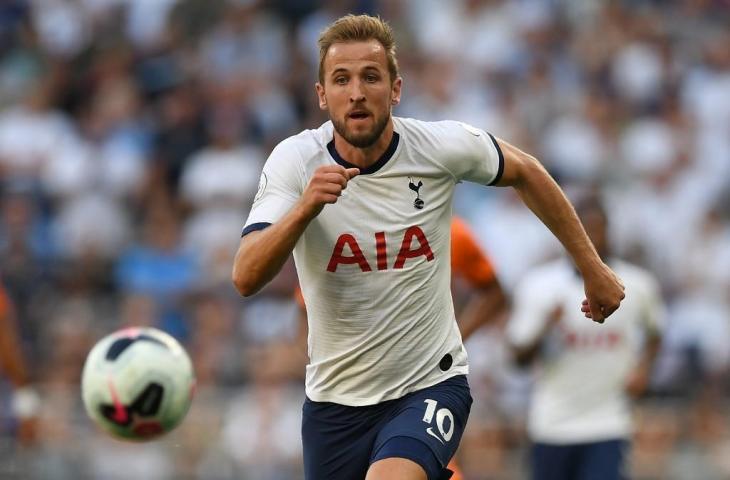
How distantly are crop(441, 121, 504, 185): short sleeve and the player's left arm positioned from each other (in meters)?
0.05

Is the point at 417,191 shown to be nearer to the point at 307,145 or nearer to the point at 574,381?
the point at 307,145

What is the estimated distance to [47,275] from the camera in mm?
13531

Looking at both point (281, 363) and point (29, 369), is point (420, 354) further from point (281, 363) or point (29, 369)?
point (29, 369)

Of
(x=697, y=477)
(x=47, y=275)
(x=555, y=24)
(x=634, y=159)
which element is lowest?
(x=697, y=477)

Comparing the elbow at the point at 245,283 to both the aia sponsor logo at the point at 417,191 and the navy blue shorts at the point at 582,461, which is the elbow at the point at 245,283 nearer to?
the aia sponsor logo at the point at 417,191

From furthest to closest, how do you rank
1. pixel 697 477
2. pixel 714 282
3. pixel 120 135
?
pixel 120 135 → pixel 714 282 → pixel 697 477

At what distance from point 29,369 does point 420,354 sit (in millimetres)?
7499

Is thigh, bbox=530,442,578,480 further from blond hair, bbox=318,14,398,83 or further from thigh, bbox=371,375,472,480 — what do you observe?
blond hair, bbox=318,14,398,83

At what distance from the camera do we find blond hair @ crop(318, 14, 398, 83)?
6.24 meters

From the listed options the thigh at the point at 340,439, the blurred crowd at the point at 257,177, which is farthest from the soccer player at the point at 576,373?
the thigh at the point at 340,439

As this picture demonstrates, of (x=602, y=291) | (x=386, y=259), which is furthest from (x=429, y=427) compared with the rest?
(x=602, y=291)

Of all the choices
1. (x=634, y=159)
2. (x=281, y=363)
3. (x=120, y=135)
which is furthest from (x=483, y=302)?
(x=120, y=135)

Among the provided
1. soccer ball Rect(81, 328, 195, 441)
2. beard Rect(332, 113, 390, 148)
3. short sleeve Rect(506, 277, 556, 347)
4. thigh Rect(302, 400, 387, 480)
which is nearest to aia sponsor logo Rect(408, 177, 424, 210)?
beard Rect(332, 113, 390, 148)

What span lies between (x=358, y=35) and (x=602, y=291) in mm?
1547
